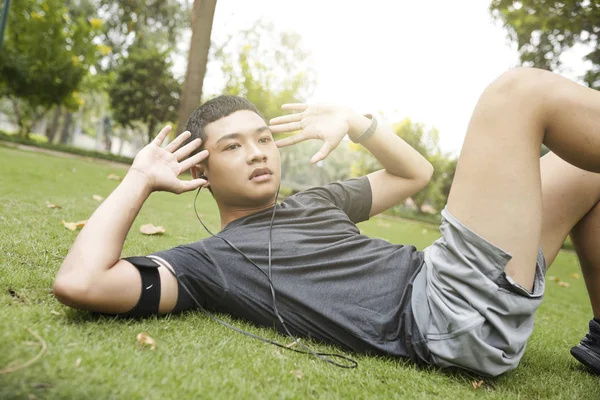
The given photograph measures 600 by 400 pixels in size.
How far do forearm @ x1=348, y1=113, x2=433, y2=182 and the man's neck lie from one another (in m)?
0.68

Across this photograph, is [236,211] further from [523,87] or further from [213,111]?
[523,87]

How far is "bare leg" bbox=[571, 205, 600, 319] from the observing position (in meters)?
2.23

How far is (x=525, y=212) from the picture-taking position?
1771 mm

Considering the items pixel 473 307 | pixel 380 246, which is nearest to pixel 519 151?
pixel 473 307

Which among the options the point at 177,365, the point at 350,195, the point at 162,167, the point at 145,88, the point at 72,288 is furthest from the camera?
the point at 145,88

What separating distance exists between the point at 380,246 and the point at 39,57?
1840 cm

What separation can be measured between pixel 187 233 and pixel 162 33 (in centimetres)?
2185

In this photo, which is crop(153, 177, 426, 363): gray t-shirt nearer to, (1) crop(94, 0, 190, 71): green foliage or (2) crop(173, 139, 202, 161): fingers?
(2) crop(173, 139, 202, 161): fingers

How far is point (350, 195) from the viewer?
271 centimetres

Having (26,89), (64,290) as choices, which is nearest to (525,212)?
(64,290)

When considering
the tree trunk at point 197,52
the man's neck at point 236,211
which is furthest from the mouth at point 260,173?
the tree trunk at point 197,52

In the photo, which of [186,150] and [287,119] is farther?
[287,119]

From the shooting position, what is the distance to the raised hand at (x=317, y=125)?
241cm

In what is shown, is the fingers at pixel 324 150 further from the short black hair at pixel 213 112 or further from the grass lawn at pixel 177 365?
the grass lawn at pixel 177 365
